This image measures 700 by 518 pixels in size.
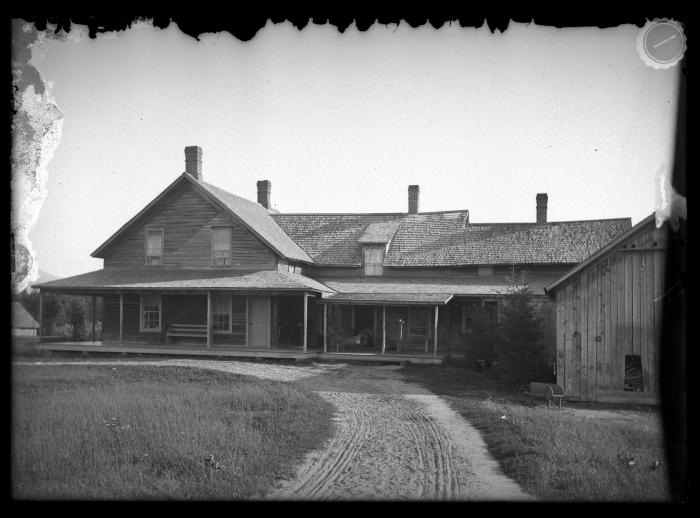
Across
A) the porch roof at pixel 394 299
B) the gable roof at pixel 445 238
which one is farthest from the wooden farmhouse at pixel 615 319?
the gable roof at pixel 445 238

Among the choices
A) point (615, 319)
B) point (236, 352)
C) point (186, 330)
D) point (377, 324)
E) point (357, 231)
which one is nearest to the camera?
point (615, 319)

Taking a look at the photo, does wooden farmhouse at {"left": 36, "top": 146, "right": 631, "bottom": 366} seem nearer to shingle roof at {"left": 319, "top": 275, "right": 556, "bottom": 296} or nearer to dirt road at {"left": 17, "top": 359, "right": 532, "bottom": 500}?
shingle roof at {"left": 319, "top": 275, "right": 556, "bottom": 296}

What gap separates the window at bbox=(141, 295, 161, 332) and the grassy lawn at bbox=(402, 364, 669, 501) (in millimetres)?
15654

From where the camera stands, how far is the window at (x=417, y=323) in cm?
2727

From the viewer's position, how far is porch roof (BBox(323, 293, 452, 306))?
24.3 metres

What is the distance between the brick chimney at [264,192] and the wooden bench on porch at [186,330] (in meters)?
11.9

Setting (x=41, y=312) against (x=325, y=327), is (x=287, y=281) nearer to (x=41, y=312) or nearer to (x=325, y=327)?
(x=325, y=327)

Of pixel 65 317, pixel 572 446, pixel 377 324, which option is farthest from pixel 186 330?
pixel 572 446

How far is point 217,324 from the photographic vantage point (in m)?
26.2

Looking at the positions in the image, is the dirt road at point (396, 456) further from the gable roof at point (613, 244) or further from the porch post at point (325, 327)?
the porch post at point (325, 327)

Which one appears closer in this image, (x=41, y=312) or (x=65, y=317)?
(x=41, y=312)

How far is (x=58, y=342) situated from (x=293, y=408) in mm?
17814

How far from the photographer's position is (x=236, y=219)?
86.8 feet

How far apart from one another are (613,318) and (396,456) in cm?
890
